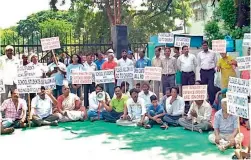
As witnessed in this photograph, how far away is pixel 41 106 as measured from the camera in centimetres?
916

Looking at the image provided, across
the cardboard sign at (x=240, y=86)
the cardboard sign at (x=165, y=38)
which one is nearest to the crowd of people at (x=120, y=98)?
the cardboard sign at (x=165, y=38)

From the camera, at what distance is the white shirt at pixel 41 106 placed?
916 cm

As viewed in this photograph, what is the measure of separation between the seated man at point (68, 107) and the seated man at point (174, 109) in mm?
2129

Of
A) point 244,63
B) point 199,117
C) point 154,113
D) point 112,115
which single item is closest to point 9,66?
point 112,115

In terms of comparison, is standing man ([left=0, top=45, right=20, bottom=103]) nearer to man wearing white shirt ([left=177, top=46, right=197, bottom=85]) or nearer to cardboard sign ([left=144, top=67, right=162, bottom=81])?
cardboard sign ([left=144, top=67, right=162, bottom=81])

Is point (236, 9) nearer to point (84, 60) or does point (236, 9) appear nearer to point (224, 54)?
point (224, 54)

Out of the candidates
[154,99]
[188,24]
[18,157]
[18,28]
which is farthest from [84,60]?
[18,28]

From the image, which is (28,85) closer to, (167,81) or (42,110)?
(42,110)

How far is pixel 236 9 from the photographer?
42.5 feet

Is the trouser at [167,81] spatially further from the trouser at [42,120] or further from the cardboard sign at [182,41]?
the trouser at [42,120]

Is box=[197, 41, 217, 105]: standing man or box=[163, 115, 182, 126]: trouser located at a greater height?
box=[197, 41, 217, 105]: standing man

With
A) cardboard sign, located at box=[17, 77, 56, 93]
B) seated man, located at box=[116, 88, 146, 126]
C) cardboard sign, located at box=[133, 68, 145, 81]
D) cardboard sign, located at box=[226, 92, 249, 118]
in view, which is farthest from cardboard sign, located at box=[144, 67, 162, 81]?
cardboard sign, located at box=[226, 92, 249, 118]

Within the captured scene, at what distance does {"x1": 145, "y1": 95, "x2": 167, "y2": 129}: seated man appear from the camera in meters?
8.59

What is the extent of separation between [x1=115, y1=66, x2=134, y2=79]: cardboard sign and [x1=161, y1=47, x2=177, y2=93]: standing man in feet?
2.57
